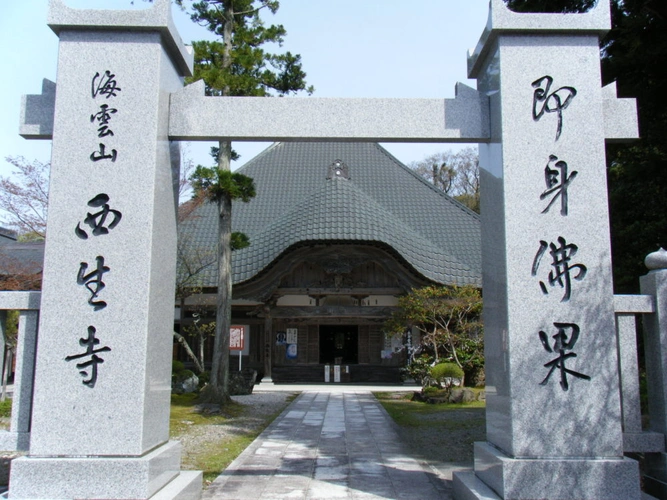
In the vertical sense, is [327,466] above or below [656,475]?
below

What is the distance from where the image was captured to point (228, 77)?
1188 centimetres

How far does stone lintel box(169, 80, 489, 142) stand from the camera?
493 centimetres

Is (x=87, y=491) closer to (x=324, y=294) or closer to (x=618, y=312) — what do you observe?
(x=618, y=312)

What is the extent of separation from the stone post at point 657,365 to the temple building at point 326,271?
41.3 feet

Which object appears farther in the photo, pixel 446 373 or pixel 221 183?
pixel 446 373

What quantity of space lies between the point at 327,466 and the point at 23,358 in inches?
143

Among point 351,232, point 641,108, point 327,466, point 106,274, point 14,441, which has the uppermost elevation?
point 641,108

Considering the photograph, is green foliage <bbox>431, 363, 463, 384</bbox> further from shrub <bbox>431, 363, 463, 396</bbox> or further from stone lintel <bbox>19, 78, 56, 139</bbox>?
stone lintel <bbox>19, 78, 56, 139</bbox>

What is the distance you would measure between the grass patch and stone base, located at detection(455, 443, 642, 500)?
125 inches

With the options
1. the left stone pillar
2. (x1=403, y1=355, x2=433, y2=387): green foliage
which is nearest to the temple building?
(x1=403, y1=355, x2=433, y2=387): green foliage

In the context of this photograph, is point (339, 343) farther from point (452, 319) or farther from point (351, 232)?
point (452, 319)

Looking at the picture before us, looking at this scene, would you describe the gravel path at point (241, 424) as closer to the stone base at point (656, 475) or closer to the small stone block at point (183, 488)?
the small stone block at point (183, 488)

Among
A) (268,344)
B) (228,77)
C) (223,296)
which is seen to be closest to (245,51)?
(228,77)

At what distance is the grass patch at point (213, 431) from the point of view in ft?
23.2
